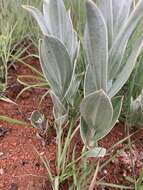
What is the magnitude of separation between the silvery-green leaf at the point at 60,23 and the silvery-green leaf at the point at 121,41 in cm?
13

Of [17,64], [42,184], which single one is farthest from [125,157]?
[17,64]

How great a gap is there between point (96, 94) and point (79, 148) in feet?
1.01

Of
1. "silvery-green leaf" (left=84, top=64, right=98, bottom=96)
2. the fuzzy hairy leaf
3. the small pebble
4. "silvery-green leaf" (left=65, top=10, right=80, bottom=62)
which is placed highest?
the fuzzy hairy leaf

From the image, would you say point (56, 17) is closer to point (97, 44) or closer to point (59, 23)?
point (59, 23)

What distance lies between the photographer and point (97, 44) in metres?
0.87

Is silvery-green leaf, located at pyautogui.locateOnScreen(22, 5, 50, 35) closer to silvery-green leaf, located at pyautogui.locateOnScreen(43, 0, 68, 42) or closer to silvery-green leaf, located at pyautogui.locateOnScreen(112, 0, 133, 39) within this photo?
silvery-green leaf, located at pyautogui.locateOnScreen(43, 0, 68, 42)

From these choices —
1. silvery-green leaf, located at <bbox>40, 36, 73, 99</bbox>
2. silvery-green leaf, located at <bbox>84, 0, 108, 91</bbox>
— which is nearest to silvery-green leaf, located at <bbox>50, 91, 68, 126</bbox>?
silvery-green leaf, located at <bbox>40, 36, 73, 99</bbox>

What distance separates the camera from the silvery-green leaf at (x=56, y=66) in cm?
97

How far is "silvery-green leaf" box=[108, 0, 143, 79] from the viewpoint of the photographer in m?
0.85

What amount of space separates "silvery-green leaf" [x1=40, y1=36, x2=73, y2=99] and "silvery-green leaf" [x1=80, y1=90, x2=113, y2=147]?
114 millimetres

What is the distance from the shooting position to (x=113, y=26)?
100 cm

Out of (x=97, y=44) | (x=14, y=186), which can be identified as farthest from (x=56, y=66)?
(x=14, y=186)

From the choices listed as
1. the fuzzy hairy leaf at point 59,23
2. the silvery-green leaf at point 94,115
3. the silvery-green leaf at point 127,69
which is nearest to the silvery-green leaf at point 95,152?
the silvery-green leaf at point 94,115

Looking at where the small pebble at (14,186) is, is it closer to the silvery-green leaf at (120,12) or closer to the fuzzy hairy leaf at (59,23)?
the fuzzy hairy leaf at (59,23)
